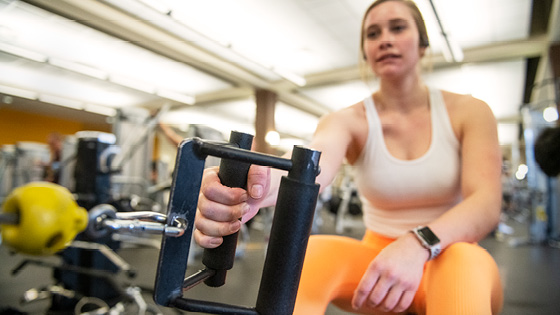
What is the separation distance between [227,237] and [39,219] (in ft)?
0.48

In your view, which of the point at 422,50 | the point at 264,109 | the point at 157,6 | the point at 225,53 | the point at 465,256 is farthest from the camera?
the point at 264,109

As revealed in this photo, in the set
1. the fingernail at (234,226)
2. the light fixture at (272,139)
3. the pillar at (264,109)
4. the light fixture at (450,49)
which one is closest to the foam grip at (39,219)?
the fingernail at (234,226)

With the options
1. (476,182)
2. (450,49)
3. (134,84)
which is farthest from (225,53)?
(450,49)

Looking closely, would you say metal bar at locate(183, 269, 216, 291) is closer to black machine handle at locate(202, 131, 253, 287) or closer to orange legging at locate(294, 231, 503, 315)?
black machine handle at locate(202, 131, 253, 287)

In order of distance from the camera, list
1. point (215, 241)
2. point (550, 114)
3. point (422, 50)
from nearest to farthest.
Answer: point (215, 241) < point (422, 50) < point (550, 114)

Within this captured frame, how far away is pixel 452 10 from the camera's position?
344 centimetres

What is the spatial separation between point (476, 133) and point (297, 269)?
427 millimetres

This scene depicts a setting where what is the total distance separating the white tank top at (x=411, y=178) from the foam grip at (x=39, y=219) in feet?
1.63

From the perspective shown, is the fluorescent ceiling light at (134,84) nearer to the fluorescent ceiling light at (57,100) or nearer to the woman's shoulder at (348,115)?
the fluorescent ceiling light at (57,100)

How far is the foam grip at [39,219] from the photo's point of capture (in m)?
0.18

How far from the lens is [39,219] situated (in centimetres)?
19

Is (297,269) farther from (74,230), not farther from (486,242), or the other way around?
(486,242)

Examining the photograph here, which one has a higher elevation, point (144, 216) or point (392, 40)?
point (392, 40)

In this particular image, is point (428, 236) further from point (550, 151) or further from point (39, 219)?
point (550, 151)
